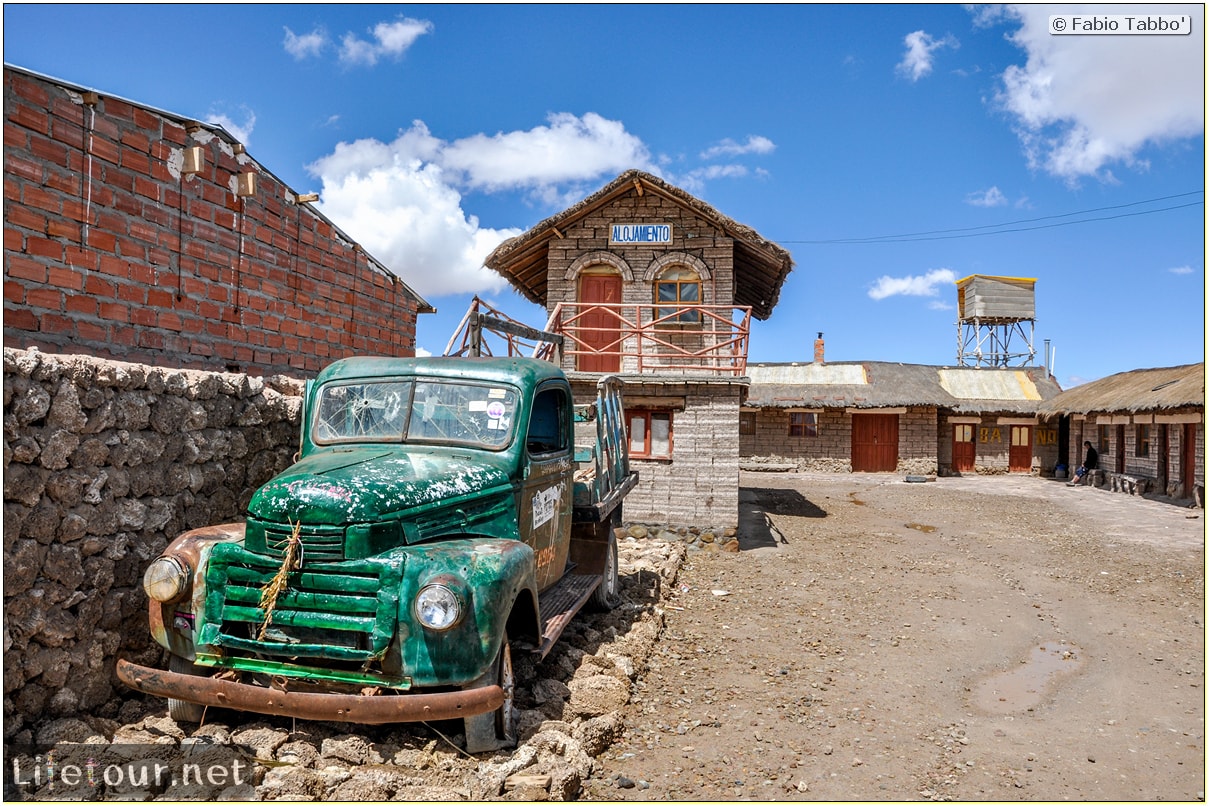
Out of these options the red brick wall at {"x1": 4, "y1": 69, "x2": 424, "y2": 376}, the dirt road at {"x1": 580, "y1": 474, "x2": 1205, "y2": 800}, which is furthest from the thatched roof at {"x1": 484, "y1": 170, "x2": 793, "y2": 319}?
the red brick wall at {"x1": 4, "y1": 69, "x2": 424, "y2": 376}

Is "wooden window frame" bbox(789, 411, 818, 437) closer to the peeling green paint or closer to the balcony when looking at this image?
the balcony

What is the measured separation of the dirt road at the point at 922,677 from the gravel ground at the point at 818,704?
0.07ft

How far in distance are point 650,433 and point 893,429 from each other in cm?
1695

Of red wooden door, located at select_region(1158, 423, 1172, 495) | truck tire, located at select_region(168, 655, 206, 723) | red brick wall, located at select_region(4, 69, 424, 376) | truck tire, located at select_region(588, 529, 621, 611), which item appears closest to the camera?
truck tire, located at select_region(168, 655, 206, 723)

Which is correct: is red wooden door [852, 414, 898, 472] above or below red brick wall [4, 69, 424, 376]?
below

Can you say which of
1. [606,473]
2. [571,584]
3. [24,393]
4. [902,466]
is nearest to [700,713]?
[571,584]

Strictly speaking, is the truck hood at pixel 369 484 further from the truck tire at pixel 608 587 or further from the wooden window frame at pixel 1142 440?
the wooden window frame at pixel 1142 440

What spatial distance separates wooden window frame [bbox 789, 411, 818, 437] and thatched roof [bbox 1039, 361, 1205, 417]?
815 cm

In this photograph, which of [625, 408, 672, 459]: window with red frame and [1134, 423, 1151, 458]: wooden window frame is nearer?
[625, 408, 672, 459]: window with red frame

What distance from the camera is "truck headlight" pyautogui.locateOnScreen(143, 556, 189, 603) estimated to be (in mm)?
3725

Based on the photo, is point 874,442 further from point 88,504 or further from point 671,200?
point 88,504

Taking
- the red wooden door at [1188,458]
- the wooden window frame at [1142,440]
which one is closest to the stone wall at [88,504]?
the red wooden door at [1188,458]

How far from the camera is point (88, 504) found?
156 inches

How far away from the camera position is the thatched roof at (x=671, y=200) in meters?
13.3
